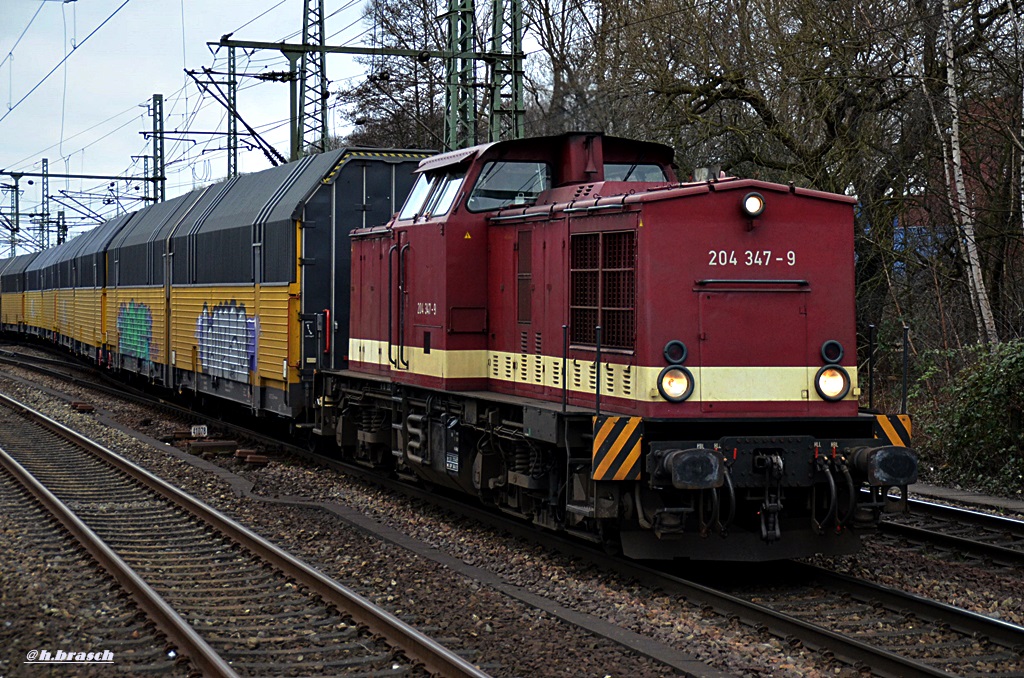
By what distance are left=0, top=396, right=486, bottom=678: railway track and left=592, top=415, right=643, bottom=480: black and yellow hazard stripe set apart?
179 centimetres

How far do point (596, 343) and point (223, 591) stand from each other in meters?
3.10

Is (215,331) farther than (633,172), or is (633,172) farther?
(215,331)

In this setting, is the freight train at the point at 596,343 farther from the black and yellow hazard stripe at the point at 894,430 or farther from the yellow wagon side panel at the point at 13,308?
the yellow wagon side panel at the point at 13,308

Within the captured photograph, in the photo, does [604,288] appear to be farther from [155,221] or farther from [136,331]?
[155,221]

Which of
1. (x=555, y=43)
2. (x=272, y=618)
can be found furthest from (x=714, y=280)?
(x=555, y=43)

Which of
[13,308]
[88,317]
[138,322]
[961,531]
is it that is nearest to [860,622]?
[961,531]

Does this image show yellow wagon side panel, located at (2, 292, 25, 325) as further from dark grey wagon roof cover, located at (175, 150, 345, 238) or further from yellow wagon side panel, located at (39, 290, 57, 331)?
dark grey wagon roof cover, located at (175, 150, 345, 238)

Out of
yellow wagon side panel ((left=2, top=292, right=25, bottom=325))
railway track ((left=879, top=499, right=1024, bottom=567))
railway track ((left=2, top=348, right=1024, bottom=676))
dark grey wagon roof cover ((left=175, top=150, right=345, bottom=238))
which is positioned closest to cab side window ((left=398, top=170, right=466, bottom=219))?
dark grey wagon roof cover ((left=175, top=150, right=345, bottom=238))

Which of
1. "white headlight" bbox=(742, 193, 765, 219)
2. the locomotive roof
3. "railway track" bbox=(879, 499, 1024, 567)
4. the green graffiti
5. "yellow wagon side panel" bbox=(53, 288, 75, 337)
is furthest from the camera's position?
"yellow wagon side panel" bbox=(53, 288, 75, 337)

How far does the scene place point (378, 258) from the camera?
1173 cm

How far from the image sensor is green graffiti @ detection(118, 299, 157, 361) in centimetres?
2027

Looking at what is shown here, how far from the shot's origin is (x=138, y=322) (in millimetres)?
21172

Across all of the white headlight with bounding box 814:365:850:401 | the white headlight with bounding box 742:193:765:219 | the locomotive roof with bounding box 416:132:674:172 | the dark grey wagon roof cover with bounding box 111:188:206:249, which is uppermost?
the dark grey wagon roof cover with bounding box 111:188:206:249

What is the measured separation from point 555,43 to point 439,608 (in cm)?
2651
